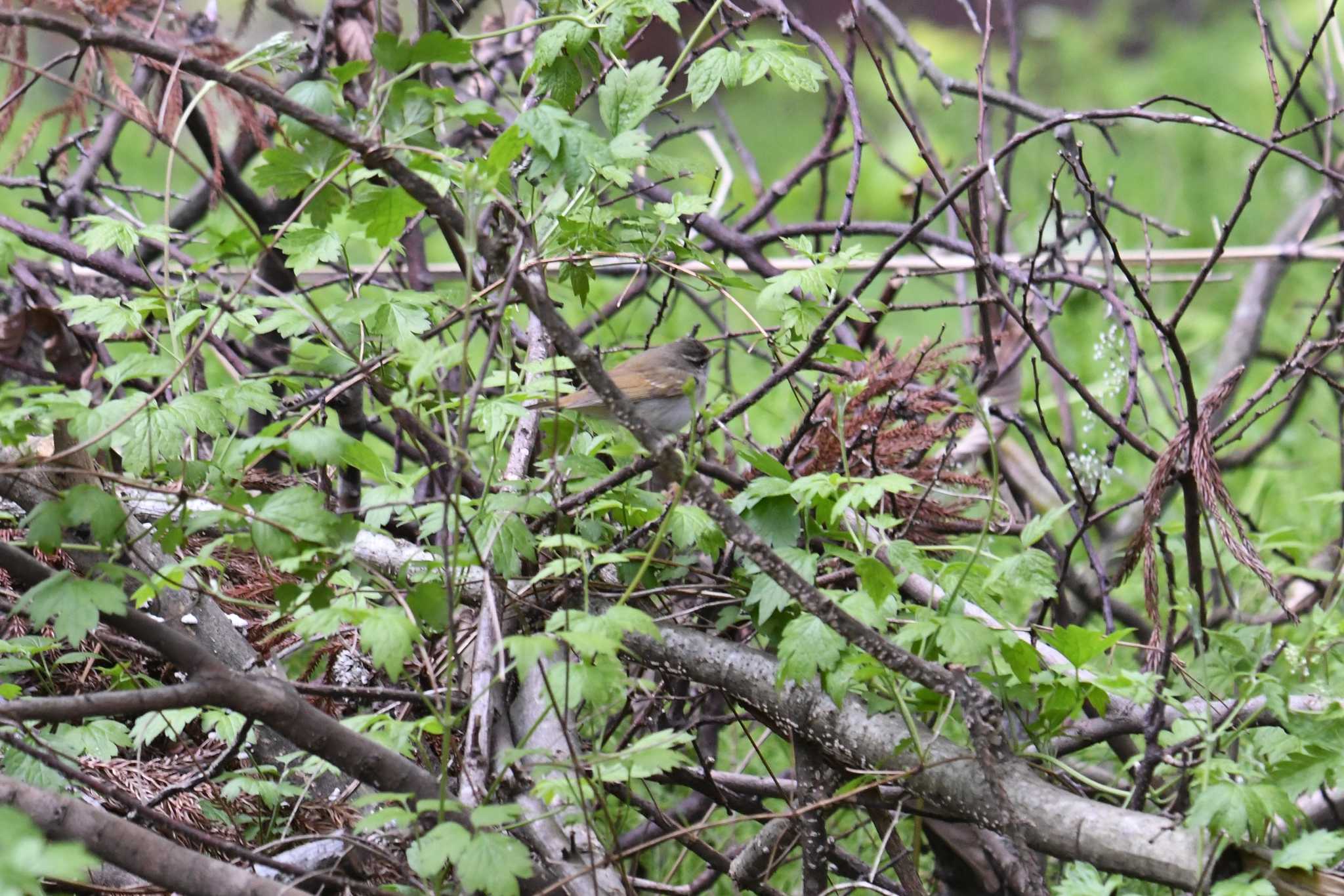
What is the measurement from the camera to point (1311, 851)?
1469mm

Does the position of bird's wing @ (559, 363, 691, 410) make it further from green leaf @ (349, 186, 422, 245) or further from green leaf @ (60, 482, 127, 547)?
green leaf @ (60, 482, 127, 547)

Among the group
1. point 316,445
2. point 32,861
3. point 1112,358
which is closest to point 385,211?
point 316,445

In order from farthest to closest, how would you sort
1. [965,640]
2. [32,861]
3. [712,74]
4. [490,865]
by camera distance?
[712,74] < [965,640] < [490,865] < [32,861]

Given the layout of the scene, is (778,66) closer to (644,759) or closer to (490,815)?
(644,759)

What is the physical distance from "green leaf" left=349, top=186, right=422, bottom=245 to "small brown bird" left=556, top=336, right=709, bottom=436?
1855 mm

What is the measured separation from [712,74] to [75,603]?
1310mm

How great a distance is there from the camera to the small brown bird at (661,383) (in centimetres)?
366

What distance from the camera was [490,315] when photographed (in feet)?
7.50

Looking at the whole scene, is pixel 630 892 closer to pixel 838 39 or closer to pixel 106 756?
pixel 106 756

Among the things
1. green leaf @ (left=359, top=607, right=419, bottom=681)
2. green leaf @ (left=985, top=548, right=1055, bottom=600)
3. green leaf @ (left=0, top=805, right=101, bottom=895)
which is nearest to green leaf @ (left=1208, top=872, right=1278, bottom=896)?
green leaf @ (left=985, top=548, right=1055, bottom=600)

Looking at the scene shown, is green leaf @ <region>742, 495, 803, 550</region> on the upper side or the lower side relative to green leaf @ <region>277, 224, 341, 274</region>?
lower

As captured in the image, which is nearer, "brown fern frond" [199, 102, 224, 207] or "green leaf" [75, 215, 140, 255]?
"green leaf" [75, 215, 140, 255]

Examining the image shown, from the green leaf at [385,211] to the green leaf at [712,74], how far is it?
607 mm

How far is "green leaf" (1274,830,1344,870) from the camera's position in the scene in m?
1.46
